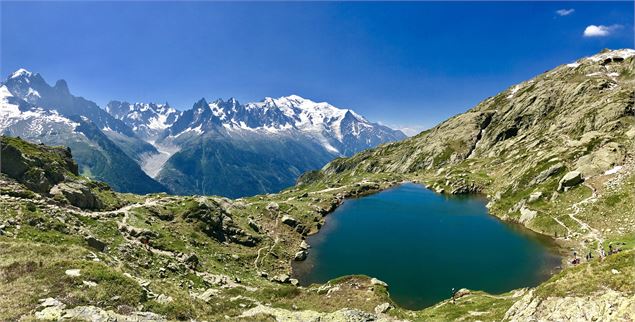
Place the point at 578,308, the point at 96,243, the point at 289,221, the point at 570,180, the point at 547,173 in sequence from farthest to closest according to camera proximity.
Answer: the point at 547,173 < the point at 289,221 < the point at 570,180 < the point at 96,243 < the point at 578,308

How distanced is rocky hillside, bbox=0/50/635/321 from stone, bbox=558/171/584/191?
0.32 metres

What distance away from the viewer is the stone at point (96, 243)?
52.9m

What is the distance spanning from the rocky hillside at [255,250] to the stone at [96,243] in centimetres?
23

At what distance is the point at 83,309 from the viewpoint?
28.7 metres

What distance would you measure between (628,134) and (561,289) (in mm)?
124953

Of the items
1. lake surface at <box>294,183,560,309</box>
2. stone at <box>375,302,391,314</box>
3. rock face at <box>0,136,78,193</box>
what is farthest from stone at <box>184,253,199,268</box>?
stone at <box>375,302,391,314</box>

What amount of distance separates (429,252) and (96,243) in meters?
69.6

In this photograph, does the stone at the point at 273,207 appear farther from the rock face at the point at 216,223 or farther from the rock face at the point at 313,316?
the rock face at the point at 313,316

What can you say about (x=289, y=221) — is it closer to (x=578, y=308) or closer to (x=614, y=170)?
(x=578, y=308)

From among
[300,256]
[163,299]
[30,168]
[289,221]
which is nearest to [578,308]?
[163,299]

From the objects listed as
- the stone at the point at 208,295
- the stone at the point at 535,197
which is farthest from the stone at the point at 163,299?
the stone at the point at 535,197

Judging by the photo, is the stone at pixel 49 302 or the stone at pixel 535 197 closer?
the stone at pixel 49 302

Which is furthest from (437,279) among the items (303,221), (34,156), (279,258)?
(34,156)

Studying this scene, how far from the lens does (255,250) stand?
283 feet
